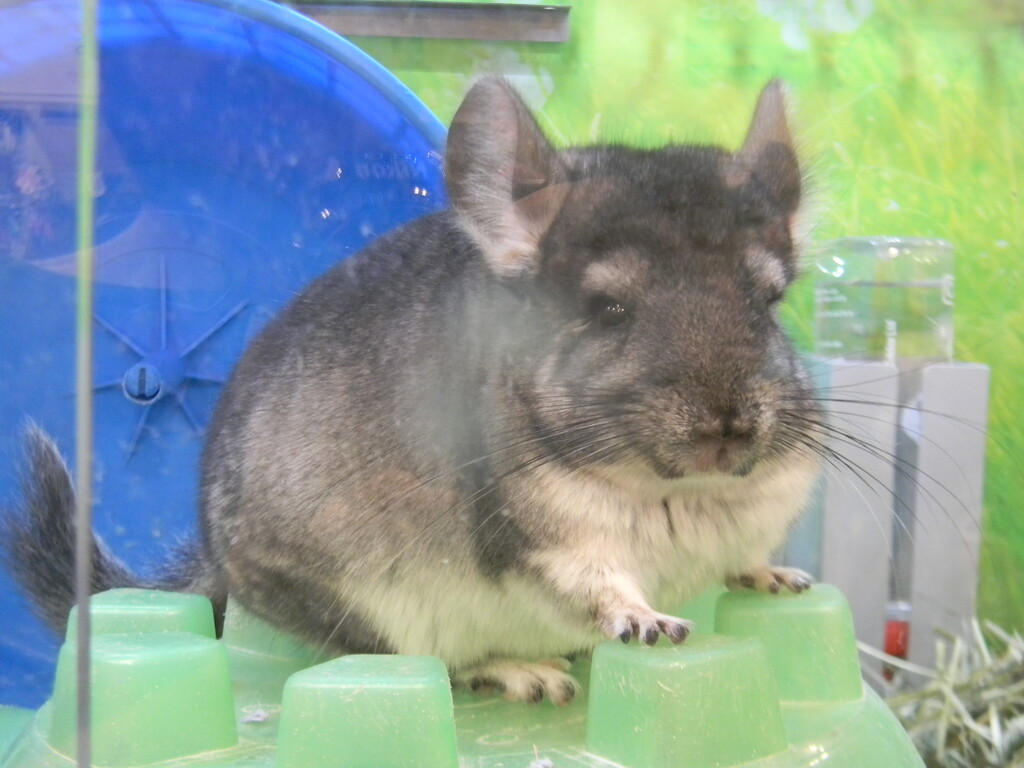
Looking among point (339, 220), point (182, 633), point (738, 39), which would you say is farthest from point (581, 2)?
point (182, 633)

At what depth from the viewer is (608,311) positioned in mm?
885

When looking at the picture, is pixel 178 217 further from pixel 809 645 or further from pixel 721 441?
pixel 809 645

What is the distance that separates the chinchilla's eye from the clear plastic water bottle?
0.69 meters

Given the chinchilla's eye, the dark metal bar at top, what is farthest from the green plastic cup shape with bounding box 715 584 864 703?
the dark metal bar at top

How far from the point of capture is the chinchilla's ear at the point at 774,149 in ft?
3.25

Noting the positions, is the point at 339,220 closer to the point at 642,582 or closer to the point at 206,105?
the point at 206,105

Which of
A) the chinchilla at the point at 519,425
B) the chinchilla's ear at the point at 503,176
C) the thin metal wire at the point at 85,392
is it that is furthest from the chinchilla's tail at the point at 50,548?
the chinchilla's ear at the point at 503,176

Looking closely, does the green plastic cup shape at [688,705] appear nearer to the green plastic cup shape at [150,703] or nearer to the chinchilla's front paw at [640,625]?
the chinchilla's front paw at [640,625]

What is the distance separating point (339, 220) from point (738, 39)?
49 centimetres

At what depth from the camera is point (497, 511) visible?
1022 millimetres

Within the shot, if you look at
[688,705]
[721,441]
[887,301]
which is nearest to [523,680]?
[688,705]

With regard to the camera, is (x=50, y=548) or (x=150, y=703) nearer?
(x=150, y=703)

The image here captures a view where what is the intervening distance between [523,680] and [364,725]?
35 cm

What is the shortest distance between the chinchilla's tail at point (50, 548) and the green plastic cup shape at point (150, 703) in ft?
1.02
